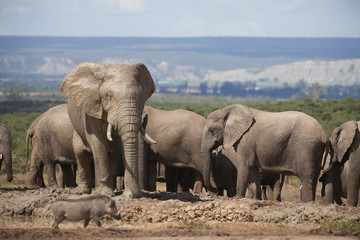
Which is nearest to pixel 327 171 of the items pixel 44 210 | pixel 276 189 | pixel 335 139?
pixel 335 139

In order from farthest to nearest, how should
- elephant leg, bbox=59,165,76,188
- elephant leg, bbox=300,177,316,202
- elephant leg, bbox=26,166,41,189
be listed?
elephant leg, bbox=26,166,41,189
elephant leg, bbox=59,165,76,188
elephant leg, bbox=300,177,316,202

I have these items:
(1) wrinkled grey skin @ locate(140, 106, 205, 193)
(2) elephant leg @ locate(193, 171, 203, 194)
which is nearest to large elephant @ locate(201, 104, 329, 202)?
(1) wrinkled grey skin @ locate(140, 106, 205, 193)

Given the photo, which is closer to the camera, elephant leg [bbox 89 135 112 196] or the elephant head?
elephant leg [bbox 89 135 112 196]

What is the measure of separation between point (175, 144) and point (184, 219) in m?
3.92

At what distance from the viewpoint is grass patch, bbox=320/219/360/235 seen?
982cm

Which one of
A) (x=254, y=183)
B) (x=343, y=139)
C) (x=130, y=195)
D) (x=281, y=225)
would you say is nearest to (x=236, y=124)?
(x=254, y=183)

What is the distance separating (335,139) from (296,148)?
933 millimetres

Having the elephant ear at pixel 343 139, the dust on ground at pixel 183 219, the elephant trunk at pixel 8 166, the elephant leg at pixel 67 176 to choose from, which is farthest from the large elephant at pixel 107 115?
the elephant ear at pixel 343 139

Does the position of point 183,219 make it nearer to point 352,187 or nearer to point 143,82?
point 143,82

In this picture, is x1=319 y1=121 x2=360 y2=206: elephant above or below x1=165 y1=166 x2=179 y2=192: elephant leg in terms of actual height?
above

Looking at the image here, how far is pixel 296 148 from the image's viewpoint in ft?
41.3

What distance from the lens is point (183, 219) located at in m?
10.7

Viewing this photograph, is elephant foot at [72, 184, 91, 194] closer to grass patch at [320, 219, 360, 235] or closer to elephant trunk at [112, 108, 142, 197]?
elephant trunk at [112, 108, 142, 197]

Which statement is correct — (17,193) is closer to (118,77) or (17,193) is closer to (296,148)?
(118,77)
